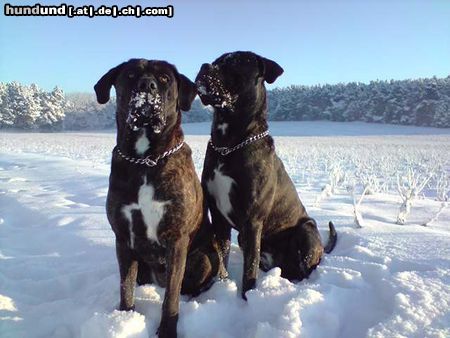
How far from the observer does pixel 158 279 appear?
3.10 m

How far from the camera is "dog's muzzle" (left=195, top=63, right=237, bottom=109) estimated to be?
315 centimetres

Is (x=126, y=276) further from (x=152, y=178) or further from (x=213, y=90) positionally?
(x=213, y=90)

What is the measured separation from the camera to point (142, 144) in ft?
8.80

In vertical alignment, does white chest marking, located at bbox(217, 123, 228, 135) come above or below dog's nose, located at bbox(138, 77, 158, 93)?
below

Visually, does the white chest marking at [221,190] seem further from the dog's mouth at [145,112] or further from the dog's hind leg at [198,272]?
the dog's mouth at [145,112]

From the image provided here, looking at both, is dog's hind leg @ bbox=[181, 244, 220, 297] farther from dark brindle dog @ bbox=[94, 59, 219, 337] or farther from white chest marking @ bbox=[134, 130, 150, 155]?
white chest marking @ bbox=[134, 130, 150, 155]

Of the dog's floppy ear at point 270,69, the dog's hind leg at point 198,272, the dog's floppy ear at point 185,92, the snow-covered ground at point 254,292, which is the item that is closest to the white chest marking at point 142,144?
the dog's floppy ear at point 185,92

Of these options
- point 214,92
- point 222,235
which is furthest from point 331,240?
point 214,92

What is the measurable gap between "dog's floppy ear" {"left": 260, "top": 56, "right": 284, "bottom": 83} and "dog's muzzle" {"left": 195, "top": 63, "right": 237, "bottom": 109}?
351 millimetres

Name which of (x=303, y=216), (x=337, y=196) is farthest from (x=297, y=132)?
(x=303, y=216)

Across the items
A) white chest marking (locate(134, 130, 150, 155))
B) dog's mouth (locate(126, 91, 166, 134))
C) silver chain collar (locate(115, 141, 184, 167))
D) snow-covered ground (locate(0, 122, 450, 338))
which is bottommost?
snow-covered ground (locate(0, 122, 450, 338))

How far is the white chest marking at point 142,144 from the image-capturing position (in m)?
2.68

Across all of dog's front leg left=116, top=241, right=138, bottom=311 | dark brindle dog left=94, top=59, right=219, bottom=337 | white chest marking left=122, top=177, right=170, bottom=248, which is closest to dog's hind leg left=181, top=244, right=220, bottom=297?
dark brindle dog left=94, top=59, right=219, bottom=337

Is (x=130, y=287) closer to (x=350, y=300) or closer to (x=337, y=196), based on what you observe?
(x=350, y=300)
